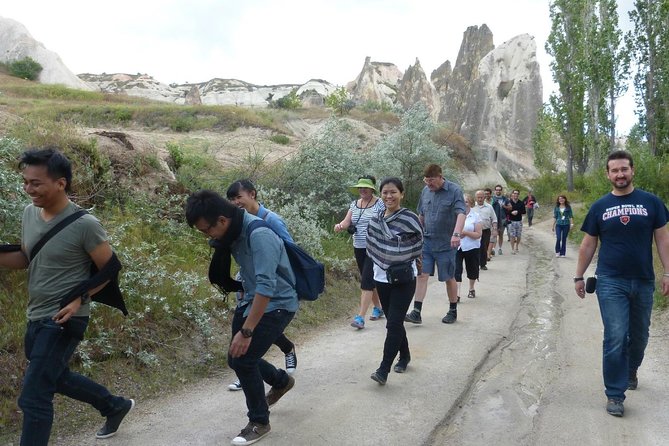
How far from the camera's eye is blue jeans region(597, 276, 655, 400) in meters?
4.72

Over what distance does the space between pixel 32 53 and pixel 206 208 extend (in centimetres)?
5589

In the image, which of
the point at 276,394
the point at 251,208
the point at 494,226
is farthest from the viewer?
the point at 494,226

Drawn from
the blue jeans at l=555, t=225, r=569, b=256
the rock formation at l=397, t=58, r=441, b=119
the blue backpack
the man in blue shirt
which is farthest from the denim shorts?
the rock formation at l=397, t=58, r=441, b=119

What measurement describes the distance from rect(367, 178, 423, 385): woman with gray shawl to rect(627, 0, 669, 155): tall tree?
68.9 ft

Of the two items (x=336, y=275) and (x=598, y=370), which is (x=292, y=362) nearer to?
(x=598, y=370)

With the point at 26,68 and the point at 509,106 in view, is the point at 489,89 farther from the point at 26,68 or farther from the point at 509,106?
the point at 26,68

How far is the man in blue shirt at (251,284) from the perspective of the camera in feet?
12.5

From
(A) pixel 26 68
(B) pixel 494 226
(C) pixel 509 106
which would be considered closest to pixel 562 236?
(B) pixel 494 226

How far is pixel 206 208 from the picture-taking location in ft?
12.3

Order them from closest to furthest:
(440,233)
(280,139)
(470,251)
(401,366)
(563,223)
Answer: (401,366), (440,233), (470,251), (563,223), (280,139)

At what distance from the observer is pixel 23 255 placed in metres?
3.68

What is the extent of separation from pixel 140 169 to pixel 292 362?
15.7ft

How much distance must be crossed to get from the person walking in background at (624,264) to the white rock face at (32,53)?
50818mm

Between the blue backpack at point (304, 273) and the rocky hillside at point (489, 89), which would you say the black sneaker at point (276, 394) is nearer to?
the blue backpack at point (304, 273)
